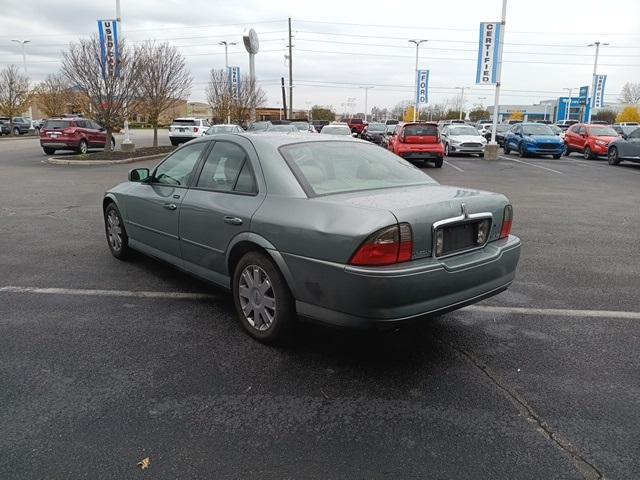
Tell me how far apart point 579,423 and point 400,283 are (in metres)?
1.25

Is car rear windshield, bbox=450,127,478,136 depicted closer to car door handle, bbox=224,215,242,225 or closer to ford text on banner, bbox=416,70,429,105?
ford text on banner, bbox=416,70,429,105

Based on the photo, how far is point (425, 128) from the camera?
65.7ft

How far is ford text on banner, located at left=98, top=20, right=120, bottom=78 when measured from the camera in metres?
20.2

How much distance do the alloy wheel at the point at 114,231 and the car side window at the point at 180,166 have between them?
3.65 ft

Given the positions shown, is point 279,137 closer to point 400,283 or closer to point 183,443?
point 400,283

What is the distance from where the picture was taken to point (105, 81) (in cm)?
2025

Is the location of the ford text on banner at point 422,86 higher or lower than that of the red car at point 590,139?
higher

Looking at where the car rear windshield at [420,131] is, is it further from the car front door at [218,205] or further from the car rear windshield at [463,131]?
the car front door at [218,205]

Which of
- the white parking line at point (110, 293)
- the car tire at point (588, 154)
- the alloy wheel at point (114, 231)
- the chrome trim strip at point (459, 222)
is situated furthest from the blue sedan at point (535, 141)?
the white parking line at point (110, 293)

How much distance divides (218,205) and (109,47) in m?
19.7

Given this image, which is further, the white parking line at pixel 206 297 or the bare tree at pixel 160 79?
the bare tree at pixel 160 79

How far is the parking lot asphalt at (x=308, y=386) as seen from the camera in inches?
103

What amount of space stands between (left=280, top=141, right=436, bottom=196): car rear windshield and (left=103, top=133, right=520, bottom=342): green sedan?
1cm

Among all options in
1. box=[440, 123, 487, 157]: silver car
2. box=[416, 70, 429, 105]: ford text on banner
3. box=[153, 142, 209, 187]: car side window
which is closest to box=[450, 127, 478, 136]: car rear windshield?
box=[440, 123, 487, 157]: silver car
